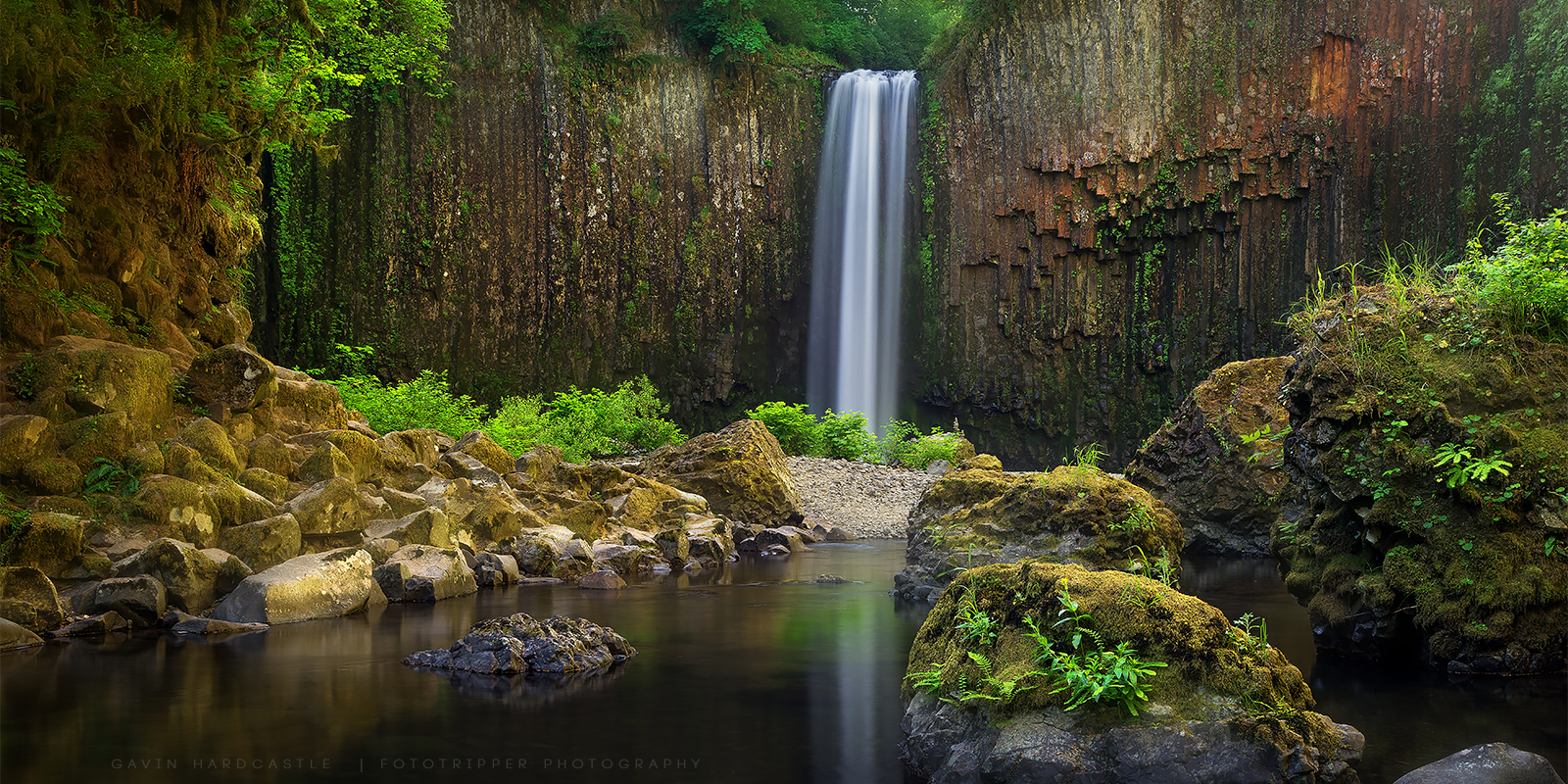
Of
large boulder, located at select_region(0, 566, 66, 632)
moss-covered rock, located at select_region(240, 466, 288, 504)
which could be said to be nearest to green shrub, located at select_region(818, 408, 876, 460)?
moss-covered rock, located at select_region(240, 466, 288, 504)

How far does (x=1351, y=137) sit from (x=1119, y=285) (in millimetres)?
6824

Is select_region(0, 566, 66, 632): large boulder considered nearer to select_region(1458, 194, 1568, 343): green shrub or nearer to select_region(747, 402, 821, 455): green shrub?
select_region(1458, 194, 1568, 343): green shrub

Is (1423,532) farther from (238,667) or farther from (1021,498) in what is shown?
(238,667)

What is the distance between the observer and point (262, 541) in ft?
→ 31.2

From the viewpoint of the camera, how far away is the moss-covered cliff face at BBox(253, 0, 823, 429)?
2789 centimetres

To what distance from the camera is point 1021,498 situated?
10.3 metres

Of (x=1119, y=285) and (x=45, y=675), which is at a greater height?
(x=1119, y=285)

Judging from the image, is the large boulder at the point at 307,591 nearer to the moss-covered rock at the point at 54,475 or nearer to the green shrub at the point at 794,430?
the moss-covered rock at the point at 54,475

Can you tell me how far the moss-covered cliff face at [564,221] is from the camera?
2789cm

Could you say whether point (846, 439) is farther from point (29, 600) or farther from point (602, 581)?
point (29, 600)

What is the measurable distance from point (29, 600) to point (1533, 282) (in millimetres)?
11470

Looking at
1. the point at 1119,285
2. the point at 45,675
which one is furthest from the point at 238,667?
the point at 1119,285

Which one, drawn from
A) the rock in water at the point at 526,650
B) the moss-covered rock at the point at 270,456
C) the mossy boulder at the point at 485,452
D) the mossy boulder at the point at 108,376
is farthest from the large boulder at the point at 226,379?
the rock in water at the point at 526,650

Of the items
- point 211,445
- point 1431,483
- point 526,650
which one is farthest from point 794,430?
point 1431,483
